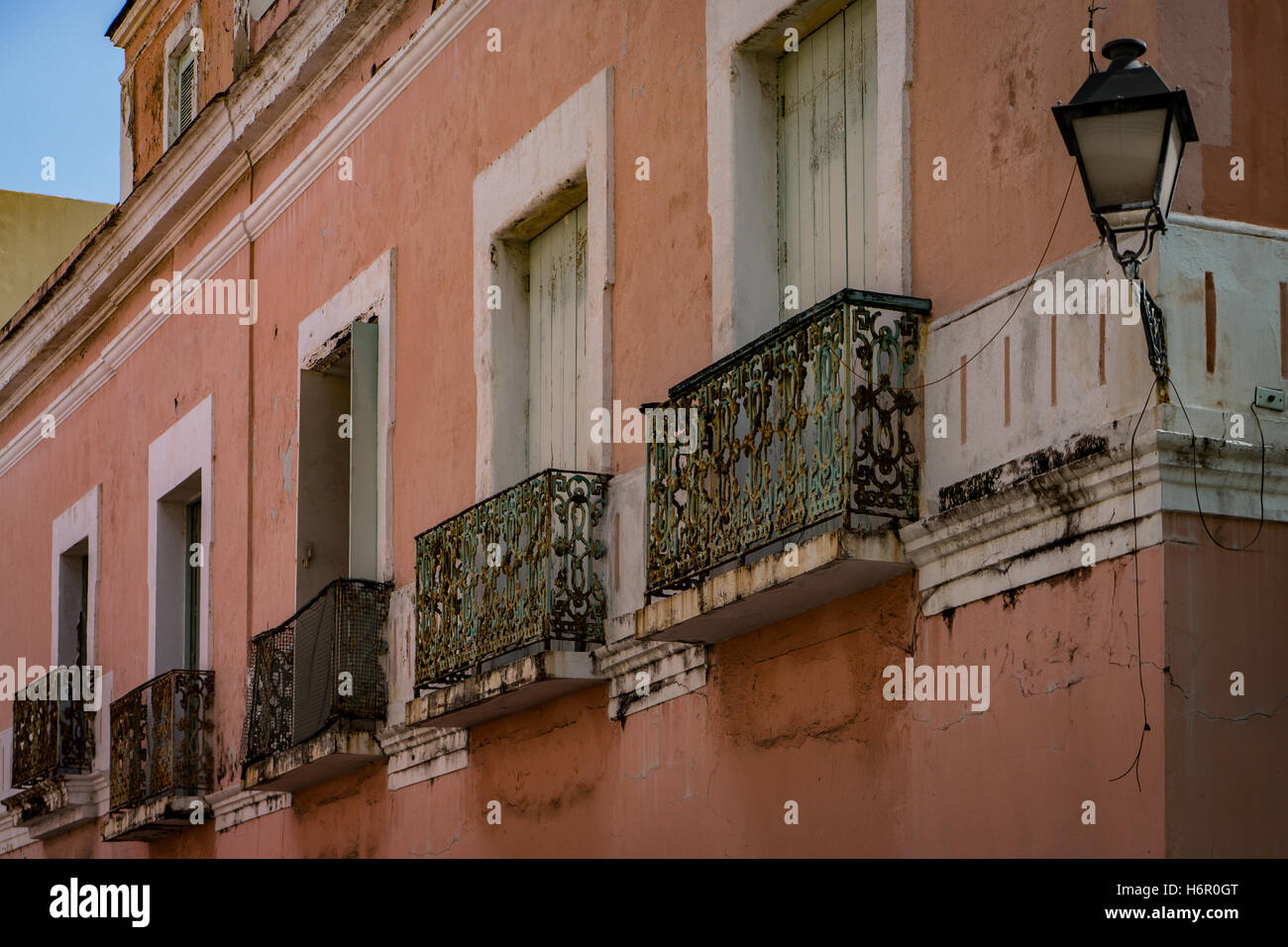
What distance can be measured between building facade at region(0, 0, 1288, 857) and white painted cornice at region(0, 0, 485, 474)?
0.14 ft

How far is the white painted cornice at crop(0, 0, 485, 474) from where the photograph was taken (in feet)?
40.1

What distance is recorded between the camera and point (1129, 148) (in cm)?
638

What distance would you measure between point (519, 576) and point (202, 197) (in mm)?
5954

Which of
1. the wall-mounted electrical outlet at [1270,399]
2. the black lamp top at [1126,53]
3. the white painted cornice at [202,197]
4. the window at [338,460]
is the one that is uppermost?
the white painted cornice at [202,197]

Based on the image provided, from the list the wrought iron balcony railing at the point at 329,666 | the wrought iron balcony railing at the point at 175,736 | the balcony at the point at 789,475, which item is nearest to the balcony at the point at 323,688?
the wrought iron balcony railing at the point at 329,666

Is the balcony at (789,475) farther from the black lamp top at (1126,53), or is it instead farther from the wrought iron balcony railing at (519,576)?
the black lamp top at (1126,53)

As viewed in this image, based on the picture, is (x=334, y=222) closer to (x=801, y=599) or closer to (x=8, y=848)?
(x=801, y=599)

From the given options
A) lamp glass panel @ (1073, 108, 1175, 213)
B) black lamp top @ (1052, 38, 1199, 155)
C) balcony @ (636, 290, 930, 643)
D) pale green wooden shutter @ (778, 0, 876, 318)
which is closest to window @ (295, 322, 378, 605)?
balcony @ (636, 290, 930, 643)

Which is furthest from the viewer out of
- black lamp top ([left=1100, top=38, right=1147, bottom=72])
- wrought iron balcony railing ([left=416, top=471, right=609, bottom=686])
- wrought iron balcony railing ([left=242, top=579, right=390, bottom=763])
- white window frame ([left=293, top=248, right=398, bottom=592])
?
white window frame ([left=293, top=248, right=398, bottom=592])

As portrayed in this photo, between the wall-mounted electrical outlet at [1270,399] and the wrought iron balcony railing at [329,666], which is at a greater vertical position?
the wall-mounted electrical outlet at [1270,399]

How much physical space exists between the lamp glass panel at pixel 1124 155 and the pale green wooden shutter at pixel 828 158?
69.8 inches

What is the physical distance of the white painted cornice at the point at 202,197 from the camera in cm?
1223

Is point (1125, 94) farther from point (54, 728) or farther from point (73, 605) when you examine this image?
point (73, 605)

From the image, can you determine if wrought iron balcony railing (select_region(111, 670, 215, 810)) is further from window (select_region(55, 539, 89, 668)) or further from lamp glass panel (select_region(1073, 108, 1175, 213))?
lamp glass panel (select_region(1073, 108, 1175, 213))
